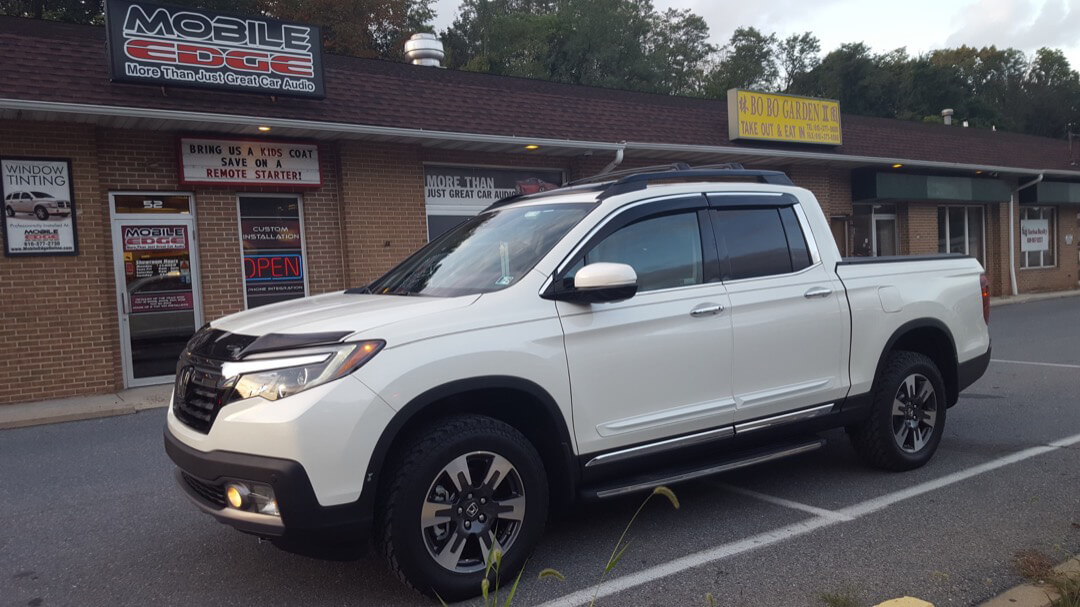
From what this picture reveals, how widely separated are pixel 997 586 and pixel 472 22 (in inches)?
2097

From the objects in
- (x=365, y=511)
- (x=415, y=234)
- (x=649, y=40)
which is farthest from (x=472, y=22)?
(x=365, y=511)

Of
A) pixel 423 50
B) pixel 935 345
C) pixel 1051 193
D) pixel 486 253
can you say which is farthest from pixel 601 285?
pixel 1051 193

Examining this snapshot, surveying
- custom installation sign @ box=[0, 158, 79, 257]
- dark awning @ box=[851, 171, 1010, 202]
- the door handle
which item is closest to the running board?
the door handle

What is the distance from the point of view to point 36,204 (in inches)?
388

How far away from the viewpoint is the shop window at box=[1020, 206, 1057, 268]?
77.7 feet

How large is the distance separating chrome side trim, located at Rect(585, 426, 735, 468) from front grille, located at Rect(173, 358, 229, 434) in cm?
170

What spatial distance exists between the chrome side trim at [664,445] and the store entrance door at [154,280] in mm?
8580

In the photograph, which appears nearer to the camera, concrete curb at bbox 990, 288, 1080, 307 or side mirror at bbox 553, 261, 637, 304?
side mirror at bbox 553, 261, 637, 304

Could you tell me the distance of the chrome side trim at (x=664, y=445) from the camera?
3982mm

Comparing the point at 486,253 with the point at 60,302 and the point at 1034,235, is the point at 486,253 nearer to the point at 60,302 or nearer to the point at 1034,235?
the point at 60,302

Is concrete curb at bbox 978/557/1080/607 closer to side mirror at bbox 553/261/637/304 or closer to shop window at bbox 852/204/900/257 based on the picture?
side mirror at bbox 553/261/637/304

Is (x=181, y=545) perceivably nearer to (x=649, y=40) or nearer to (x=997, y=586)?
(x=997, y=586)

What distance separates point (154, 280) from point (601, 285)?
8.94 meters

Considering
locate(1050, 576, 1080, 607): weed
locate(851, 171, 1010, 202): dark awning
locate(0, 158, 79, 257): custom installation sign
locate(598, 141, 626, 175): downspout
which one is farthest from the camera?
locate(851, 171, 1010, 202): dark awning
